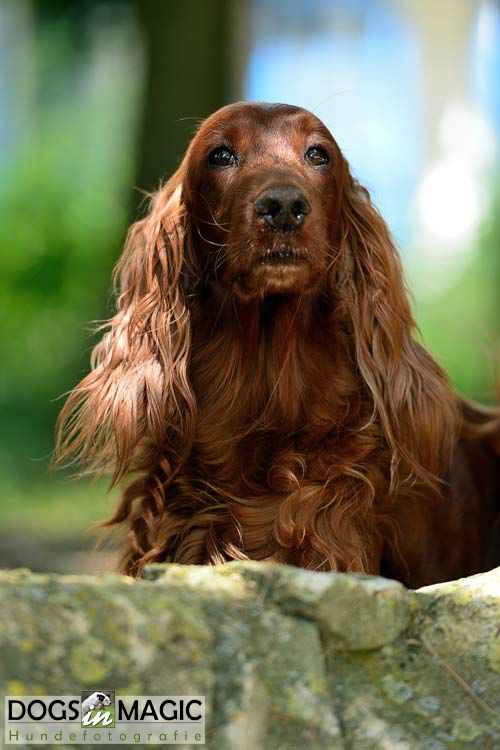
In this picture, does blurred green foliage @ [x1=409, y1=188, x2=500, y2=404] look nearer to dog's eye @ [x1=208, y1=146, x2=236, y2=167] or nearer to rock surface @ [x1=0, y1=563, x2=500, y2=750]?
dog's eye @ [x1=208, y1=146, x2=236, y2=167]

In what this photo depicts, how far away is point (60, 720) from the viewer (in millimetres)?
1575

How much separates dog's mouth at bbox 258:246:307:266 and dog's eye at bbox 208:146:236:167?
1.22ft

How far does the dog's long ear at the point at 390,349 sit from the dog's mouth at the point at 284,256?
437 millimetres

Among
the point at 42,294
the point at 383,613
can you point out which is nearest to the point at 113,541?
the point at 383,613

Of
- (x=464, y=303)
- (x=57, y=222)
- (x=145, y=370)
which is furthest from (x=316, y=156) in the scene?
(x=464, y=303)

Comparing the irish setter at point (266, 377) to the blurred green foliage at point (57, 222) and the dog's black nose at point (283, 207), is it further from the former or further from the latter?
the blurred green foliage at point (57, 222)

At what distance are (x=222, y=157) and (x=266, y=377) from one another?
621 mm

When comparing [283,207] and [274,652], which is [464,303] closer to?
[283,207]

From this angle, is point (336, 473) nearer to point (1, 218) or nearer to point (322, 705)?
point (322, 705)

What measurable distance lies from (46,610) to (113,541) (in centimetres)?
162

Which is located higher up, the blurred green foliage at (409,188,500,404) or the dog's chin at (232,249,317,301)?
the dog's chin at (232,249,317,301)

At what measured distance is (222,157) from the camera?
294 centimetres

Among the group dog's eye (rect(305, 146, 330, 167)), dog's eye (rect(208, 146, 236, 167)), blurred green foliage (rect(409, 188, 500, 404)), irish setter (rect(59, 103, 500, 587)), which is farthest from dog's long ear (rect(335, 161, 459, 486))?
blurred green foliage (rect(409, 188, 500, 404))

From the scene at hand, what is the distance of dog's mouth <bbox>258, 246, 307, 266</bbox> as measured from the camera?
268cm
